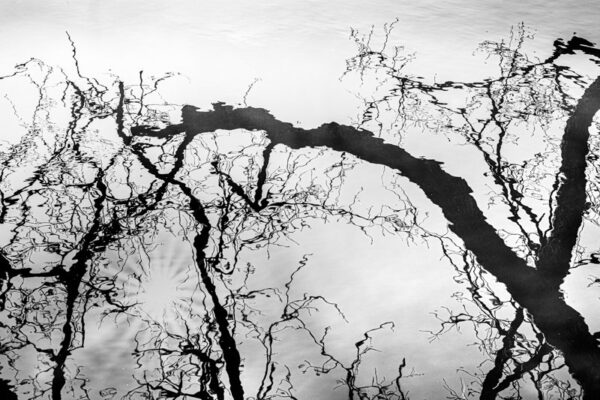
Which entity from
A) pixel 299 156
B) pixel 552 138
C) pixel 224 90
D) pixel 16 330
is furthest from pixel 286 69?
pixel 16 330

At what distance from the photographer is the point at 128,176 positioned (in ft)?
5.71

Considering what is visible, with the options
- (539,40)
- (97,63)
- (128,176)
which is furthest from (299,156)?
(539,40)

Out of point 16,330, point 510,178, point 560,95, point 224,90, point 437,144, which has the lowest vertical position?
point 16,330

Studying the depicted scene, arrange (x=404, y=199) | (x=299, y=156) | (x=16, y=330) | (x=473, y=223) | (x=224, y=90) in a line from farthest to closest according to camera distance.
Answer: (x=224, y=90) → (x=299, y=156) → (x=404, y=199) → (x=473, y=223) → (x=16, y=330)

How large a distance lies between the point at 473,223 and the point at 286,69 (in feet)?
3.86

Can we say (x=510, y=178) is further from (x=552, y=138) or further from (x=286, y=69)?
(x=286, y=69)

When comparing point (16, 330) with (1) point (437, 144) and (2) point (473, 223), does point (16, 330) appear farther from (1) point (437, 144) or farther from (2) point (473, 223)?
(1) point (437, 144)

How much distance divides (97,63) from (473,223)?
171cm

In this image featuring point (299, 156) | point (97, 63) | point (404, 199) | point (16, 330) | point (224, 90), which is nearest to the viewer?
point (16, 330)

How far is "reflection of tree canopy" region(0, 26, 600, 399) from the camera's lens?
1169 millimetres

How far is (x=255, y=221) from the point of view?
1.58m

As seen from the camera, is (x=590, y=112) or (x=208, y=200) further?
→ (x=590, y=112)

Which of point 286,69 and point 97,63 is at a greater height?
point 97,63

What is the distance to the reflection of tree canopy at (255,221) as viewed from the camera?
1169 millimetres
